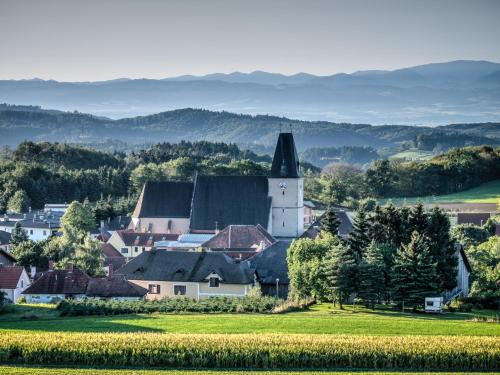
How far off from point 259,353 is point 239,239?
35441 millimetres

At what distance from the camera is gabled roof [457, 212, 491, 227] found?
103025mm

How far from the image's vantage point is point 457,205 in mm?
118000

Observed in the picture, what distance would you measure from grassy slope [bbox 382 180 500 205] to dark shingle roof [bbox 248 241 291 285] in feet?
200

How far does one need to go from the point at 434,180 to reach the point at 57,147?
65.8 meters

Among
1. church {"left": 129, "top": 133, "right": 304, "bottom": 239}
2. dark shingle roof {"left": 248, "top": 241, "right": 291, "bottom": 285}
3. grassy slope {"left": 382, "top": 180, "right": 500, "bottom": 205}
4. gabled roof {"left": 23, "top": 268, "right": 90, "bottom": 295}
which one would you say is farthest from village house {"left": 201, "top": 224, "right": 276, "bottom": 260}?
grassy slope {"left": 382, "top": 180, "right": 500, "bottom": 205}

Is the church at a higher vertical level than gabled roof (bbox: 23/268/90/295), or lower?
higher

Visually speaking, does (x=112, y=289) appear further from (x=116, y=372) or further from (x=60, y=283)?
(x=116, y=372)

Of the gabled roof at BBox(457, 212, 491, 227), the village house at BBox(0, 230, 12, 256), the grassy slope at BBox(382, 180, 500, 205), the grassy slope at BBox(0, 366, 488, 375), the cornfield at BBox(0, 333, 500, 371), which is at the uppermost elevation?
the grassy slope at BBox(382, 180, 500, 205)

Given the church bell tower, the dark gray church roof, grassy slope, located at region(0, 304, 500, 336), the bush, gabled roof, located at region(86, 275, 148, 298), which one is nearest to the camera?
grassy slope, located at region(0, 304, 500, 336)

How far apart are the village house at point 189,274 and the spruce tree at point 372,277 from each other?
746 centimetres

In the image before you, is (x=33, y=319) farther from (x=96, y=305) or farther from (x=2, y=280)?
(x=2, y=280)

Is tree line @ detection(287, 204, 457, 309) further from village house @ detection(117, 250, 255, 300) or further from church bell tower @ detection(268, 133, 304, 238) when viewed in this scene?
church bell tower @ detection(268, 133, 304, 238)

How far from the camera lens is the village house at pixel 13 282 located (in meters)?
58.9

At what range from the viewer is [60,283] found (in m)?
58.7
